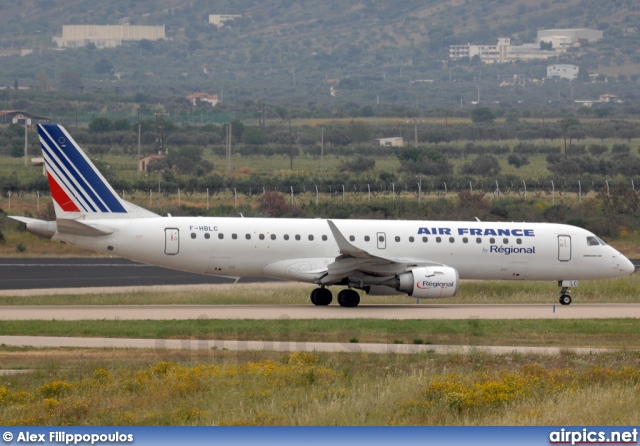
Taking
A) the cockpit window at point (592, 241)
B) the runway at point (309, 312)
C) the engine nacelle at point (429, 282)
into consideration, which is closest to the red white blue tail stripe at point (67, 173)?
the runway at point (309, 312)

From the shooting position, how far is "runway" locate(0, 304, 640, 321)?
31312 millimetres

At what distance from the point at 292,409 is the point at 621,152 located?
102063mm

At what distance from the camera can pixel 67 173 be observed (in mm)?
34000

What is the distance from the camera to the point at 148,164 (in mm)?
95625

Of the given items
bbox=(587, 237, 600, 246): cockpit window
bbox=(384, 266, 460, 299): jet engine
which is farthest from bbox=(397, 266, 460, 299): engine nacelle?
bbox=(587, 237, 600, 246): cockpit window

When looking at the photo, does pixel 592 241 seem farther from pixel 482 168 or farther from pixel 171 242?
pixel 482 168

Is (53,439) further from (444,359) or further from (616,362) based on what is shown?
(616,362)

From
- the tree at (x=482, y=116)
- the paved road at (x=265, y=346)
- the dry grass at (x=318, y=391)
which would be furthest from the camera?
the tree at (x=482, y=116)

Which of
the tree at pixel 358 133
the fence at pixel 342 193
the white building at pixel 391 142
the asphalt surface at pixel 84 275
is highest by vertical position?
the tree at pixel 358 133

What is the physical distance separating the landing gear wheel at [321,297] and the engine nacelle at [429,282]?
2.43m

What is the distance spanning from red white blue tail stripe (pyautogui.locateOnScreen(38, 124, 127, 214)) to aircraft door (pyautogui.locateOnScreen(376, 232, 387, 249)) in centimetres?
833

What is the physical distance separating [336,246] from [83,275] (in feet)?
43.4

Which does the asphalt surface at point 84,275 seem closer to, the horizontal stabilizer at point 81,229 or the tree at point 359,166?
the horizontal stabilizer at point 81,229

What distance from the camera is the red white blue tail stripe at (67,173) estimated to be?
33.9m
